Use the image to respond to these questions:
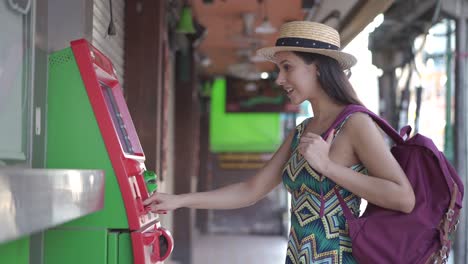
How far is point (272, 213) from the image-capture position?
14.9 metres

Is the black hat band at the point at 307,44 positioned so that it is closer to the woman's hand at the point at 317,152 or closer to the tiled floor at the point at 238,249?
the woman's hand at the point at 317,152

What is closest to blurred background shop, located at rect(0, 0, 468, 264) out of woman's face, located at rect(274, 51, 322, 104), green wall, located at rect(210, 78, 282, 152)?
woman's face, located at rect(274, 51, 322, 104)

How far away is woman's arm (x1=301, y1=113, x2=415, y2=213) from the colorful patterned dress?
83mm

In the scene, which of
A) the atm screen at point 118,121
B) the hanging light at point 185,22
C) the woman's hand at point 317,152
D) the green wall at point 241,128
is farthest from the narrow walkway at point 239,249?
the woman's hand at point 317,152

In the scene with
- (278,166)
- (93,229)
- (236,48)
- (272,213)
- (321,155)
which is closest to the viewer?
(321,155)

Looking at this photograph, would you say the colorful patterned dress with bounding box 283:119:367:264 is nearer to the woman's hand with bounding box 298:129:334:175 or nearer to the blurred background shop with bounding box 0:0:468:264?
the woman's hand with bounding box 298:129:334:175

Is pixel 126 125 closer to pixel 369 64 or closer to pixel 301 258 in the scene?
pixel 301 258

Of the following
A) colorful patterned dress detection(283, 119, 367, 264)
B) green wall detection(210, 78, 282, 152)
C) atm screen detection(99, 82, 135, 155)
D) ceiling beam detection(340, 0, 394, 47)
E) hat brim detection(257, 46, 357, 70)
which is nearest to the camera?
colorful patterned dress detection(283, 119, 367, 264)

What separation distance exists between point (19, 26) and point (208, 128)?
42.1 ft

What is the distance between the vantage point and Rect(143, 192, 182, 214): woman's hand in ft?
7.80

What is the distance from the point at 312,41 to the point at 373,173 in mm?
510

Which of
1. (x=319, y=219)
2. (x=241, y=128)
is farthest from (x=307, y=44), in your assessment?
(x=241, y=128)

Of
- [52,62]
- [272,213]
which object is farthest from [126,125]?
[272,213]

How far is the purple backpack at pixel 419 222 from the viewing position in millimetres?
2064
